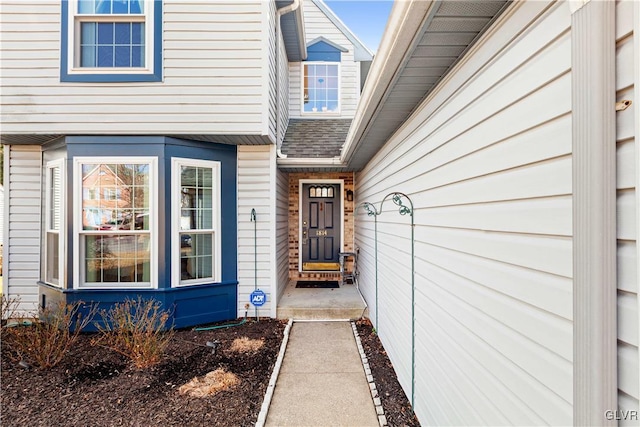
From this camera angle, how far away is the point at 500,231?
1.34m

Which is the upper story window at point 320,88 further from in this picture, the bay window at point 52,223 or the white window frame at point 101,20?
the bay window at point 52,223

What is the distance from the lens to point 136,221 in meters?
4.09

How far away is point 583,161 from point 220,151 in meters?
4.28

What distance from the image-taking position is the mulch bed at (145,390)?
2.37 metres

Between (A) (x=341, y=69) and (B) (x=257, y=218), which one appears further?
(A) (x=341, y=69)

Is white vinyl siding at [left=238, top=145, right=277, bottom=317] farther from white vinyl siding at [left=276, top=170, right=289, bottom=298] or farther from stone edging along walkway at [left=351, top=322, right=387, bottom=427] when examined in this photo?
stone edging along walkway at [left=351, top=322, right=387, bottom=427]

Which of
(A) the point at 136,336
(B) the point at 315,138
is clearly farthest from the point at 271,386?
(B) the point at 315,138

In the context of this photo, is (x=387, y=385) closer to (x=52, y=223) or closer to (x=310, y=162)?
(x=310, y=162)

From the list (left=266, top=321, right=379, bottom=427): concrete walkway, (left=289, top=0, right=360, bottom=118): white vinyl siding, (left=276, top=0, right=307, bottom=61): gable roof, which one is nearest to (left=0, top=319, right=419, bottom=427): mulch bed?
(left=266, top=321, right=379, bottom=427): concrete walkway

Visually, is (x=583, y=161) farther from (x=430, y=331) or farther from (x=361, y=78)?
(x=361, y=78)

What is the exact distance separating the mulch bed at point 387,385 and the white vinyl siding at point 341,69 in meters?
4.79

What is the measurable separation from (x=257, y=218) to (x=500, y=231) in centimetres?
369

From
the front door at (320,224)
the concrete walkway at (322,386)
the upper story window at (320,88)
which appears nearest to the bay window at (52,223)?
the concrete walkway at (322,386)

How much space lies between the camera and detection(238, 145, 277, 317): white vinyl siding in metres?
4.57
